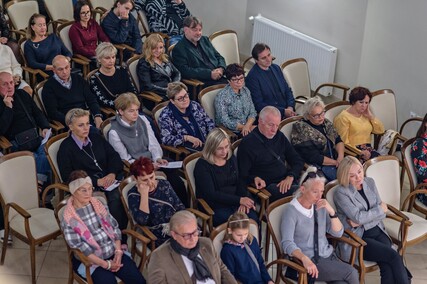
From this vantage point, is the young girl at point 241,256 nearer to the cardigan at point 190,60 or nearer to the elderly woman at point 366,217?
the elderly woman at point 366,217

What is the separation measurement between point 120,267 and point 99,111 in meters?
2.14

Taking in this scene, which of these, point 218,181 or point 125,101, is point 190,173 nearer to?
point 218,181

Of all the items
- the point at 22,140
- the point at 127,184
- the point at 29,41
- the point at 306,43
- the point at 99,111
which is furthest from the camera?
the point at 306,43

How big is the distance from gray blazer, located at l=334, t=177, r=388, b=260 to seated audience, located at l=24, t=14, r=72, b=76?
11.1 feet

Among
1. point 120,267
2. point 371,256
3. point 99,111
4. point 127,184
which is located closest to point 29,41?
point 99,111

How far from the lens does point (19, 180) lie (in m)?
5.48

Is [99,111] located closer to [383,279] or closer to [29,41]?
[29,41]

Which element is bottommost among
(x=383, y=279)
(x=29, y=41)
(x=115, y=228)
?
(x=383, y=279)

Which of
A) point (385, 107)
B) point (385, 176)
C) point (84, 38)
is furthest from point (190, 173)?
point (84, 38)

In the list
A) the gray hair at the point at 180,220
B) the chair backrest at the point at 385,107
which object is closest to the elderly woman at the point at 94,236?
the gray hair at the point at 180,220

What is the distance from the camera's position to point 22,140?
6.10 metres

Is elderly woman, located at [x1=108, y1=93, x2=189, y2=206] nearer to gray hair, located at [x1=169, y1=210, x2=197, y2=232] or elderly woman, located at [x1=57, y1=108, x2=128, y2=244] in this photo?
elderly woman, located at [x1=57, y1=108, x2=128, y2=244]

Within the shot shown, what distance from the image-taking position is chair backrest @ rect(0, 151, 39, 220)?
540 cm

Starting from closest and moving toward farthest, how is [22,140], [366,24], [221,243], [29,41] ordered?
1. [221,243]
2. [22,140]
3. [29,41]
4. [366,24]
